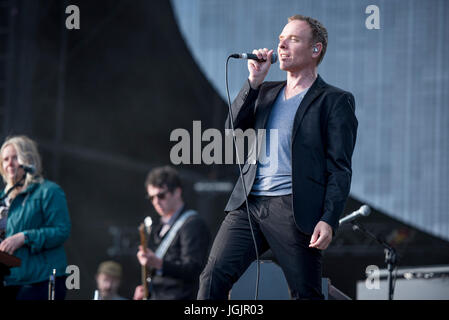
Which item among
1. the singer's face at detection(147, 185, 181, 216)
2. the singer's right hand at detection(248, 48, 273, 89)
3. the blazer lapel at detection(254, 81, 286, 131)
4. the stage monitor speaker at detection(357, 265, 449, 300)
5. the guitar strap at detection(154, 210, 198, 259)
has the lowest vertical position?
the stage monitor speaker at detection(357, 265, 449, 300)

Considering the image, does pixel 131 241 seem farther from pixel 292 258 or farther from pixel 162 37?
pixel 292 258

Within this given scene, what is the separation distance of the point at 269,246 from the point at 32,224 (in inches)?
65.3

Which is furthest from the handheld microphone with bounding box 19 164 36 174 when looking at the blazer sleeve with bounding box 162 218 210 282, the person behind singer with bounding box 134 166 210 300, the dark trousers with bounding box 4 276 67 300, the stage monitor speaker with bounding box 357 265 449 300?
the stage monitor speaker with bounding box 357 265 449 300

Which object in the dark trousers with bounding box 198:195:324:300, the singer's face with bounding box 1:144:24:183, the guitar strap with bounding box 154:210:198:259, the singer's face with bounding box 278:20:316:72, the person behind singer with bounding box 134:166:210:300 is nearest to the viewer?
the dark trousers with bounding box 198:195:324:300

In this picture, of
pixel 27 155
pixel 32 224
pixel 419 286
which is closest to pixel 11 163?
pixel 27 155

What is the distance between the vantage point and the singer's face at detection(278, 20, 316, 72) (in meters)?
2.53

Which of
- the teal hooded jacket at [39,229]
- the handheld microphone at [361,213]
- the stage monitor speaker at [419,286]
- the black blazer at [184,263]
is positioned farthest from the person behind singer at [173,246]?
the stage monitor speaker at [419,286]

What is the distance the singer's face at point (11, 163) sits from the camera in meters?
3.61

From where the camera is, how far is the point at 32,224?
3.56 metres

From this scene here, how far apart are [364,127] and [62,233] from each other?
315 centimetres

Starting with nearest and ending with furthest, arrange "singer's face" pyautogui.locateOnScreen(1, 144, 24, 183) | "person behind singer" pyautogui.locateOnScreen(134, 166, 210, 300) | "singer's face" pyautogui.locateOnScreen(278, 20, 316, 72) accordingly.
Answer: "singer's face" pyautogui.locateOnScreen(278, 20, 316, 72) < "singer's face" pyautogui.locateOnScreen(1, 144, 24, 183) < "person behind singer" pyautogui.locateOnScreen(134, 166, 210, 300)

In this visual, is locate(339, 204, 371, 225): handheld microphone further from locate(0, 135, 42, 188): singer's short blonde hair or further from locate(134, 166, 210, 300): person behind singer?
locate(0, 135, 42, 188): singer's short blonde hair
